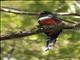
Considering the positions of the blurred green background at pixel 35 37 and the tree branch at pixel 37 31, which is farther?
the blurred green background at pixel 35 37

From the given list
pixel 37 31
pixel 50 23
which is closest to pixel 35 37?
pixel 50 23

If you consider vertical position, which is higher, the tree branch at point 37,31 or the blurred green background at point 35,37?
the tree branch at point 37,31

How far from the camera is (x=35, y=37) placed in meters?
1.41

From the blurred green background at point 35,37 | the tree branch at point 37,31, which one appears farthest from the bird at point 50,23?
the blurred green background at point 35,37

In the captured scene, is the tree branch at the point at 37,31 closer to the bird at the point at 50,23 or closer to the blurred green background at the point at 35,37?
the bird at the point at 50,23

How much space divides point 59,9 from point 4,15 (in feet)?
1.18

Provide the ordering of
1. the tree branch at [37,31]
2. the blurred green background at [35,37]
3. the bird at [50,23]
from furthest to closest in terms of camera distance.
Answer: the blurred green background at [35,37], the bird at [50,23], the tree branch at [37,31]

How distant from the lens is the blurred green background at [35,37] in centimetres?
144

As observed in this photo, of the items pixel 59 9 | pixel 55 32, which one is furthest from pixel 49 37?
pixel 59 9

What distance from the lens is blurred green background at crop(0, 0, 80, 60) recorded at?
4.71 ft

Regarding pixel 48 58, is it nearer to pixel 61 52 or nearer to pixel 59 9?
pixel 61 52

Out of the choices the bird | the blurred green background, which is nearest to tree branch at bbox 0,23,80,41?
the bird

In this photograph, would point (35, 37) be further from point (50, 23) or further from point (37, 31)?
point (37, 31)

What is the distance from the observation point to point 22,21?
5.12ft
